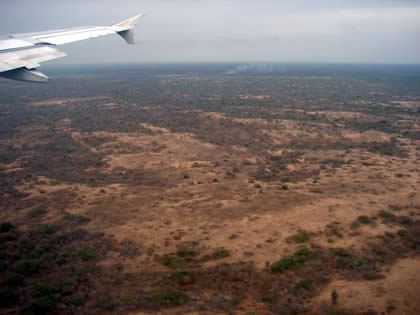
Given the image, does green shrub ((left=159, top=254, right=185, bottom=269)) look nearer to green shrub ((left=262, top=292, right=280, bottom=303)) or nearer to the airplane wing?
green shrub ((left=262, top=292, right=280, bottom=303))

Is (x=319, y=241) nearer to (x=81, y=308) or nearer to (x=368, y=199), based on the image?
(x=368, y=199)

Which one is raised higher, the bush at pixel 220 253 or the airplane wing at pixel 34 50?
the airplane wing at pixel 34 50

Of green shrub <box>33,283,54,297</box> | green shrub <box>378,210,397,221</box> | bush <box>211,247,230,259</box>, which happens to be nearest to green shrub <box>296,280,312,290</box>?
bush <box>211,247,230,259</box>

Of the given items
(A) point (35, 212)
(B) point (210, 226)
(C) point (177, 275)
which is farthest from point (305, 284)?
(A) point (35, 212)

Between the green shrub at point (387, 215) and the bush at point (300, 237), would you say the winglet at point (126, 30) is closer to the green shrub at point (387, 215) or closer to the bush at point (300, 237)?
the bush at point (300, 237)

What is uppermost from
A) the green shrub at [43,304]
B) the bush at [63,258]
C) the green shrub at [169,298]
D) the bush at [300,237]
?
the green shrub at [43,304]

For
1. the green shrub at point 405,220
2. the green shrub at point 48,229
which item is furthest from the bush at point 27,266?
the green shrub at point 405,220
